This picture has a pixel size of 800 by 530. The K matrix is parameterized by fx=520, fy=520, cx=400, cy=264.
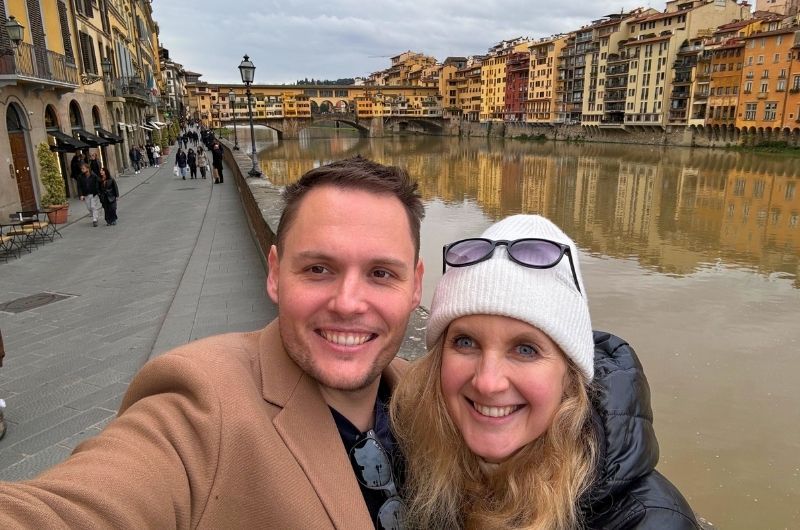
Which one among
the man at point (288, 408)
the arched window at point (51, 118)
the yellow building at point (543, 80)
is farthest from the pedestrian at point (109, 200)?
the yellow building at point (543, 80)

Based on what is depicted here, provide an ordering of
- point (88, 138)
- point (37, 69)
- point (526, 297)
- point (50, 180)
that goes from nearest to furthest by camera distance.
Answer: point (526, 297)
point (50, 180)
point (37, 69)
point (88, 138)

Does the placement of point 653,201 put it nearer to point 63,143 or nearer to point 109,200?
point 109,200

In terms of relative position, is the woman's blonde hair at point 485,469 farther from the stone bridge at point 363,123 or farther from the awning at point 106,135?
the stone bridge at point 363,123

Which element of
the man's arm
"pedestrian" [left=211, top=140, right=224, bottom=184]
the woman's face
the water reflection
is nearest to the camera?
the man's arm

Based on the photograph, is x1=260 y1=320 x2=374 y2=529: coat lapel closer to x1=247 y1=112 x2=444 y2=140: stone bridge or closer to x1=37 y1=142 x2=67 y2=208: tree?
x1=37 y1=142 x2=67 y2=208: tree

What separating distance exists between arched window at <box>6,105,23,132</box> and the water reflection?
8.11 m

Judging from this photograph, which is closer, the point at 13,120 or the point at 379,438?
the point at 379,438

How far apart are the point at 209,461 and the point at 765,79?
5318cm

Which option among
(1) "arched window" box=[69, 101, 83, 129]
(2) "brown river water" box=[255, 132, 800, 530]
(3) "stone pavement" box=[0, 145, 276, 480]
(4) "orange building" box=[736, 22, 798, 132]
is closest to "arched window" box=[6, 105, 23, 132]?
(3) "stone pavement" box=[0, 145, 276, 480]

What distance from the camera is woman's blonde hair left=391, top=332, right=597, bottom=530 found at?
1.25 metres

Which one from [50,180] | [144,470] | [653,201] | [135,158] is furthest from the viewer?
[135,158]

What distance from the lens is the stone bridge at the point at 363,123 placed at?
69375 mm

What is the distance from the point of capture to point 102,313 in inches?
216

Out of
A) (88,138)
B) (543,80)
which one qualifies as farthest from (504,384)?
(543,80)
